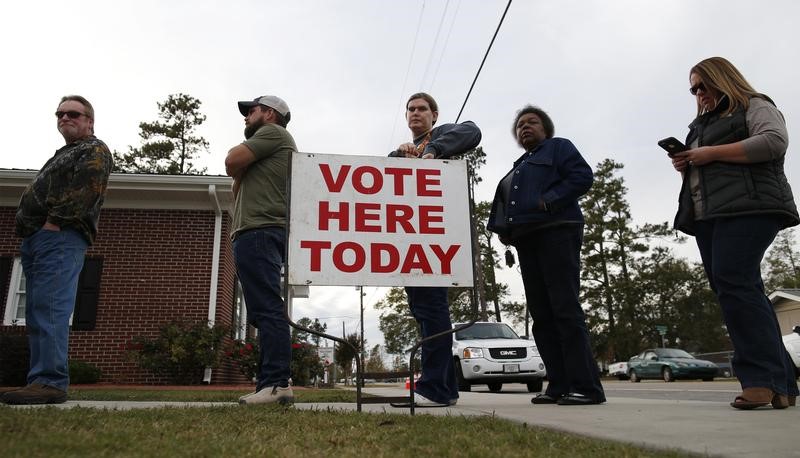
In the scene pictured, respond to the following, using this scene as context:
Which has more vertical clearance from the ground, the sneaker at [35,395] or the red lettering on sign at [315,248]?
the red lettering on sign at [315,248]

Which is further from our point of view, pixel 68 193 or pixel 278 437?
pixel 68 193

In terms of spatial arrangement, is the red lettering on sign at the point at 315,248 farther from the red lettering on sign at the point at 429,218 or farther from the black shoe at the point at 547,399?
the black shoe at the point at 547,399

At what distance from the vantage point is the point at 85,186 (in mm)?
3688

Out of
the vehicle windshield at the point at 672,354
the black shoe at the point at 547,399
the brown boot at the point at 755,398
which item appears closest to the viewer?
the brown boot at the point at 755,398

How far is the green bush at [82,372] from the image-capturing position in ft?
29.4

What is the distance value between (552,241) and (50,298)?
316 centimetres

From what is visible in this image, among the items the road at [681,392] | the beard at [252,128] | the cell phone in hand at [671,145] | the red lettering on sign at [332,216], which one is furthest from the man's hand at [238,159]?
the road at [681,392]

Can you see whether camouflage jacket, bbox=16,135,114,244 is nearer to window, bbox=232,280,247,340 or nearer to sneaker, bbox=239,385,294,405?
sneaker, bbox=239,385,294,405

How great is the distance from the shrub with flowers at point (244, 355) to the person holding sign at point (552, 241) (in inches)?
296

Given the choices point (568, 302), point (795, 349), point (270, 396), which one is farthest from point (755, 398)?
point (795, 349)

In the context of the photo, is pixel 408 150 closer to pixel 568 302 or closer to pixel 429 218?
pixel 429 218

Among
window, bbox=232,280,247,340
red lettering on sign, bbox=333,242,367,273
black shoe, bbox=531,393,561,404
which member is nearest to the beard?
red lettering on sign, bbox=333,242,367,273

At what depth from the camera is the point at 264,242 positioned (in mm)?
3477

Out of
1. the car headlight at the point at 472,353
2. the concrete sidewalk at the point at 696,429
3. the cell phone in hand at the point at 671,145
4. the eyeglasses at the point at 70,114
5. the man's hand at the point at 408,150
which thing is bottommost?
the concrete sidewalk at the point at 696,429
